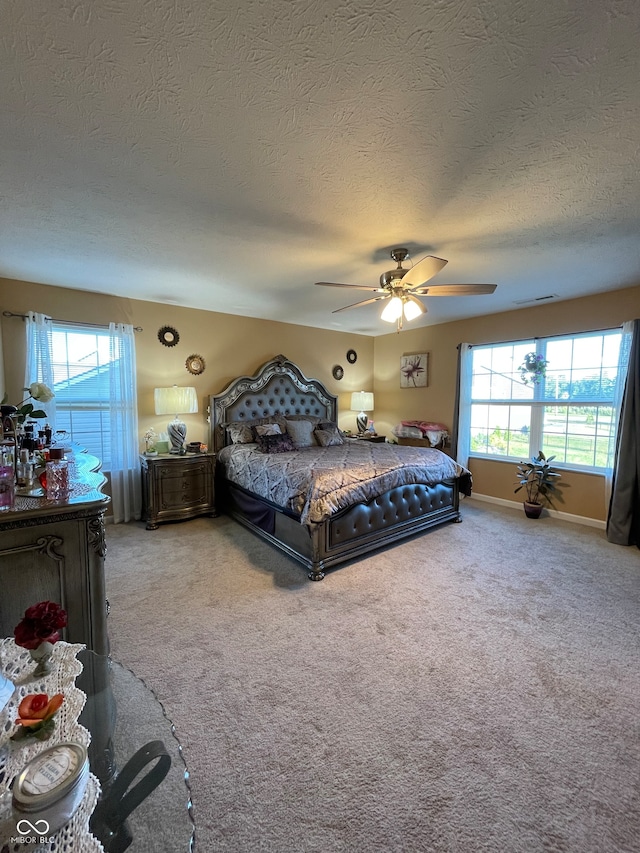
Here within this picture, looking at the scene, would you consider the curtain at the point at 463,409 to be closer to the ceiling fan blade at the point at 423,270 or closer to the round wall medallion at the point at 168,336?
the ceiling fan blade at the point at 423,270

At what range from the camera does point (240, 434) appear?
459 centimetres

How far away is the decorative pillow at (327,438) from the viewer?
4840mm

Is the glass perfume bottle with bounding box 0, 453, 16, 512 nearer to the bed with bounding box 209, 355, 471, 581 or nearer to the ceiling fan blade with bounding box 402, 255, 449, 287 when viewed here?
the bed with bounding box 209, 355, 471, 581

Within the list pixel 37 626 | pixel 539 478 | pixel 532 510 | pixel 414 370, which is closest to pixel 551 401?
pixel 539 478

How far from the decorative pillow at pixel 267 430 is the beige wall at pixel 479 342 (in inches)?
94.8

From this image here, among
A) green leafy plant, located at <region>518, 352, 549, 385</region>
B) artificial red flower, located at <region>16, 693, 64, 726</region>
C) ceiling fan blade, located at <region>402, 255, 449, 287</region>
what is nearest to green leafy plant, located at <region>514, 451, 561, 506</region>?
green leafy plant, located at <region>518, 352, 549, 385</region>

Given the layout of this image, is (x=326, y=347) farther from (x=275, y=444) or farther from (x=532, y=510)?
(x=532, y=510)

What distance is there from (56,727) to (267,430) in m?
3.70

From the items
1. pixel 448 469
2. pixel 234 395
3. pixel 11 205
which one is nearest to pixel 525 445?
pixel 448 469

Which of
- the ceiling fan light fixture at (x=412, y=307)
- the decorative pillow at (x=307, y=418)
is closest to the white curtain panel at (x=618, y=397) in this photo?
the ceiling fan light fixture at (x=412, y=307)

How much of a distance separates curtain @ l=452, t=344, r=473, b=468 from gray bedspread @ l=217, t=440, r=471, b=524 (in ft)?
3.49

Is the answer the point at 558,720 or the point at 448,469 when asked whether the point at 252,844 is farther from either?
the point at 448,469

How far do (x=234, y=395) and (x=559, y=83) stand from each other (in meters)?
4.10

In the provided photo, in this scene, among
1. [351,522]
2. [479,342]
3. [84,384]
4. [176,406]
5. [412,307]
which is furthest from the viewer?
[479,342]
